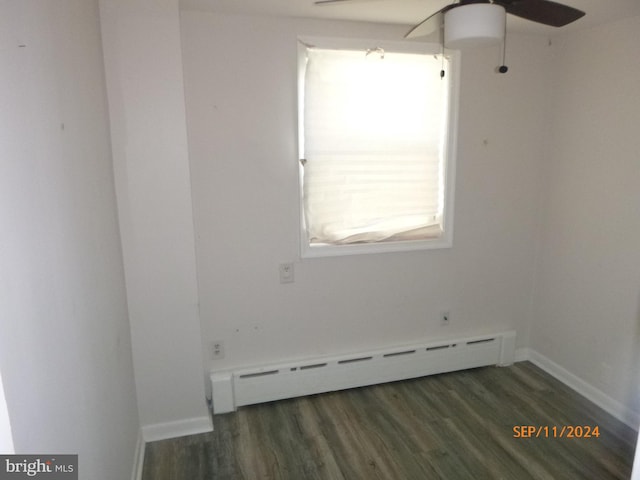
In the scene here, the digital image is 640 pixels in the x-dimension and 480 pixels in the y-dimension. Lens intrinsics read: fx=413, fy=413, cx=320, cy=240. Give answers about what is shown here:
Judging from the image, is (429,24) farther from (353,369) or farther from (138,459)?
(138,459)

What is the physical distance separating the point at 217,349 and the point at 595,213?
2521 mm

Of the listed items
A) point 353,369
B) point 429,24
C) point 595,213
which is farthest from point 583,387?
point 429,24

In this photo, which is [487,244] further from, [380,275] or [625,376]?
[625,376]

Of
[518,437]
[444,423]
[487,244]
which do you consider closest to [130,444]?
[444,423]

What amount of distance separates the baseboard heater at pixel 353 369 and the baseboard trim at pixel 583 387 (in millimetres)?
Result: 168

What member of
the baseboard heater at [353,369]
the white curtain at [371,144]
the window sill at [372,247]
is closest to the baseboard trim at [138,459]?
the baseboard heater at [353,369]

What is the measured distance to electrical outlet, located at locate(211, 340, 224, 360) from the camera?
256 cm

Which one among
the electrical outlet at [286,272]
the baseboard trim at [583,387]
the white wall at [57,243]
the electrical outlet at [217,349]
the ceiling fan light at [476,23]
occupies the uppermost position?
the ceiling fan light at [476,23]

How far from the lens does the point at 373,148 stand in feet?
8.49

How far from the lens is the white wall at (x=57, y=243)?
0.80m

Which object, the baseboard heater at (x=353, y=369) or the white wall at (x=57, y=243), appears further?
the baseboard heater at (x=353, y=369)

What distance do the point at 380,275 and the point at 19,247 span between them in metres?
2.23

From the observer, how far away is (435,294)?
2930 millimetres

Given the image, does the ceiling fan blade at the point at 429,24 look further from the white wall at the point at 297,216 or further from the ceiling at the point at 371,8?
the white wall at the point at 297,216
